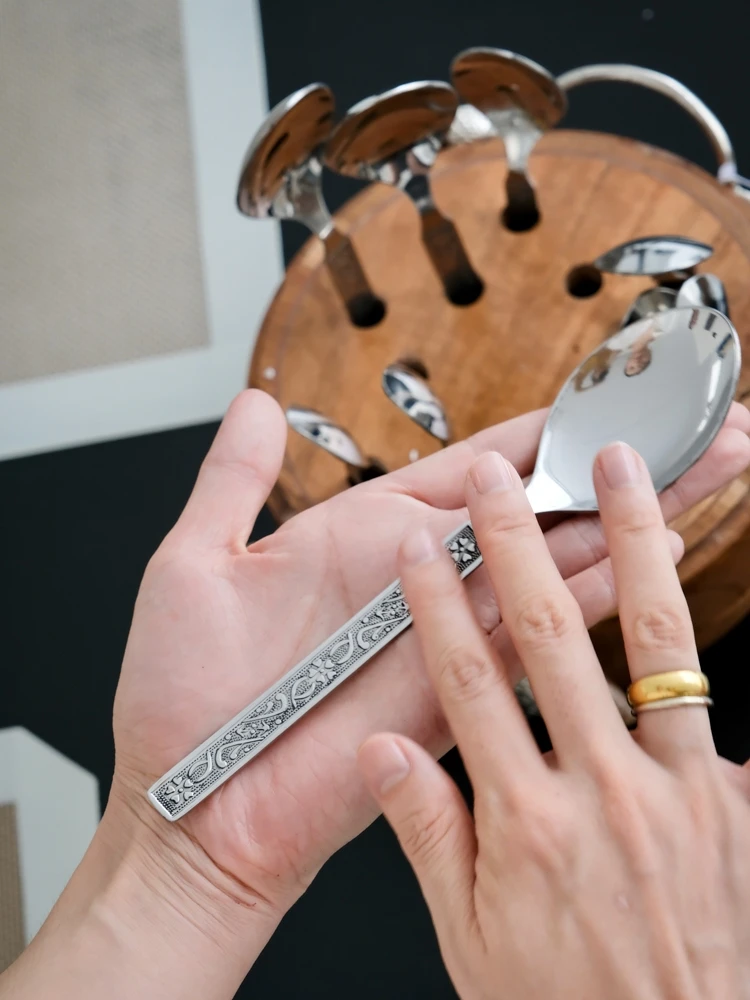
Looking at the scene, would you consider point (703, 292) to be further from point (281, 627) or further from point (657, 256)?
point (281, 627)

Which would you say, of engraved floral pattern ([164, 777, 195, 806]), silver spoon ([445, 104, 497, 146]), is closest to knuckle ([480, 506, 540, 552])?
engraved floral pattern ([164, 777, 195, 806])

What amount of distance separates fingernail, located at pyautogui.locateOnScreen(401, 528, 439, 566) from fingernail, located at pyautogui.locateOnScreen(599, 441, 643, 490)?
0.09 metres

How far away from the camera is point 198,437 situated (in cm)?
81

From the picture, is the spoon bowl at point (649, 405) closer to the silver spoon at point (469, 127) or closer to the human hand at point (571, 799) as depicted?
the human hand at point (571, 799)

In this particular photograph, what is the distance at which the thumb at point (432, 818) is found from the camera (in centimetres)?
37

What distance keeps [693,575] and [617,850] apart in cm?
22

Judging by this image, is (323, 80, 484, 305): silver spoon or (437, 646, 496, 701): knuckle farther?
(323, 80, 484, 305): silver spoon

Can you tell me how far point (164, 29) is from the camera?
893 millimetres

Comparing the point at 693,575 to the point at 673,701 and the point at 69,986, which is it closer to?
the point at 673,701

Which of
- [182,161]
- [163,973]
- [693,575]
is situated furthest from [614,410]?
[182,161]

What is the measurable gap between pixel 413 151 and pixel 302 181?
8 centimetres

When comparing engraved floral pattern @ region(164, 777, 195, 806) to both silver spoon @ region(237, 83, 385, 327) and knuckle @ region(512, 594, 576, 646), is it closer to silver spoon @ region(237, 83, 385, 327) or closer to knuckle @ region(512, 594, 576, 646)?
knuckle @ region(512, 594, 576, 646)

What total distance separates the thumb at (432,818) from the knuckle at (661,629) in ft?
0.36

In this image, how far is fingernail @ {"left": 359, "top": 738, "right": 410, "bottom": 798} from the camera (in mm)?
373
